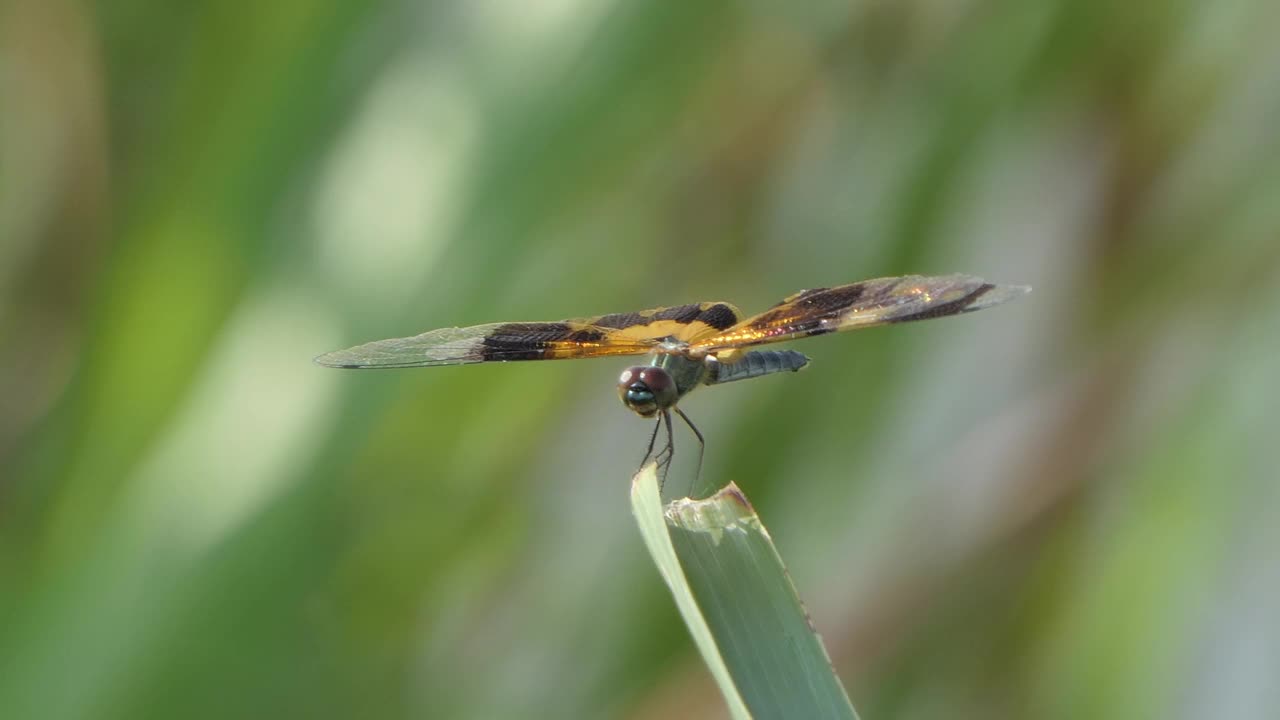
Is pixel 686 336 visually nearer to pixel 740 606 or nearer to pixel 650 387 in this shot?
pixel 650 387

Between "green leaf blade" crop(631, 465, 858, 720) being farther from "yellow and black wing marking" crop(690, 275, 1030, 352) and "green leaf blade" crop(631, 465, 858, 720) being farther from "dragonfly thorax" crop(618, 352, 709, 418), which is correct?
"dragonfly thorax" crop(618, 352, 709, 418)

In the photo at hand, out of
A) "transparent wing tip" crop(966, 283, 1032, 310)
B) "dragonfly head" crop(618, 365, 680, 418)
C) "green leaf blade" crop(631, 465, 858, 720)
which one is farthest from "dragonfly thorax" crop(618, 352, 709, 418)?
"green leaf blade" crop(631, 465, 858, 720)

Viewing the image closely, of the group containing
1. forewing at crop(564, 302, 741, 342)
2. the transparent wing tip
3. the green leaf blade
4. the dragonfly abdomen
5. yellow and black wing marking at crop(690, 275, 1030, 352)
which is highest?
forewing at crop(564, 302, 741, 342)

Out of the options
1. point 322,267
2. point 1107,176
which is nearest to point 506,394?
point 322,267

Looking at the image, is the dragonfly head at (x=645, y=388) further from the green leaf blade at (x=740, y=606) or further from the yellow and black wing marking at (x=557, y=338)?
the green leaf blade at (x=740, y=606)

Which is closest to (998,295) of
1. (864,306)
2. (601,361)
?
(864,306)
